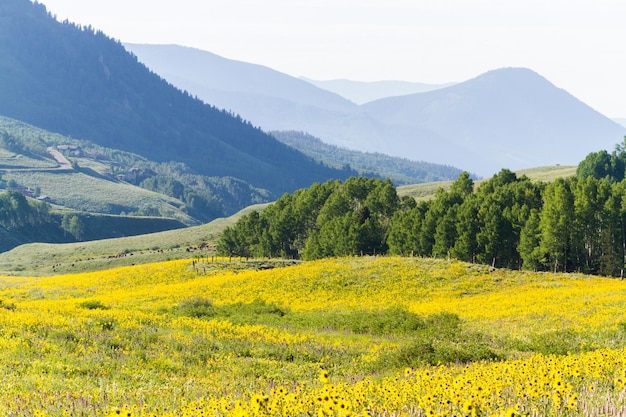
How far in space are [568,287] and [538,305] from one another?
11079 millimetres

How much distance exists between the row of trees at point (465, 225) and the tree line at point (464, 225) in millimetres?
142

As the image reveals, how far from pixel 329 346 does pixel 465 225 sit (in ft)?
181

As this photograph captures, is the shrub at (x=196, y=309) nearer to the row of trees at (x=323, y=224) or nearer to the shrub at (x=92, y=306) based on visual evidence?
the shrub at (x=92, y=306)

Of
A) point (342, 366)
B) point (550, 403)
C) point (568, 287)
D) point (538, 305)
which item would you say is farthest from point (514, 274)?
point (550, 403)

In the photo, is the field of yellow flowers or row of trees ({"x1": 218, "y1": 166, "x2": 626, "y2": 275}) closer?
the field of yellow flowers

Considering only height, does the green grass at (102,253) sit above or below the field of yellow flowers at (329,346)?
below

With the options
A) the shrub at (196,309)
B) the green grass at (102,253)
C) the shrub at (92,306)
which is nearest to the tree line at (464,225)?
the green grass at (102,253)

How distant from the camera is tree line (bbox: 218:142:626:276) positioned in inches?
2884

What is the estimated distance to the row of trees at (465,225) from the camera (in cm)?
7312

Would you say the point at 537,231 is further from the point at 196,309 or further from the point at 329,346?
the point at 329,346

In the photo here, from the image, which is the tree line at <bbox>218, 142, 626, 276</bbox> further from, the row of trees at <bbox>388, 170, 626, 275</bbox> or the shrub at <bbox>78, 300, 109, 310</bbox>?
the shrub at <bbox>78, 300, 109, 310</bbox>

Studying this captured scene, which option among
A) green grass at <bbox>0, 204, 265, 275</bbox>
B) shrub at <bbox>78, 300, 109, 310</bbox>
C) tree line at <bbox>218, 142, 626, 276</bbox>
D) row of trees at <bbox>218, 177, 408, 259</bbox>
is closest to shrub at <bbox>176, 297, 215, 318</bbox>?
shrub at <bbox>78, 300, 109, 310</bbox>

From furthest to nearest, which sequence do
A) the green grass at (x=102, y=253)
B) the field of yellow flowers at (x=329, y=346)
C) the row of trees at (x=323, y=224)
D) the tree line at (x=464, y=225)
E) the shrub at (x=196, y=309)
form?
the green grass at (x=102, y=253)
the row of trees at (x=323, y=224)
the tree line at (x=464, y=225)
the shrub at (x=196, y=309)
the field of yellow flowers at (x=329, y=346)

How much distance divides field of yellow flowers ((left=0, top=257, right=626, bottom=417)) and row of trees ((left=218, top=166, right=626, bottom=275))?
18.7 meters
